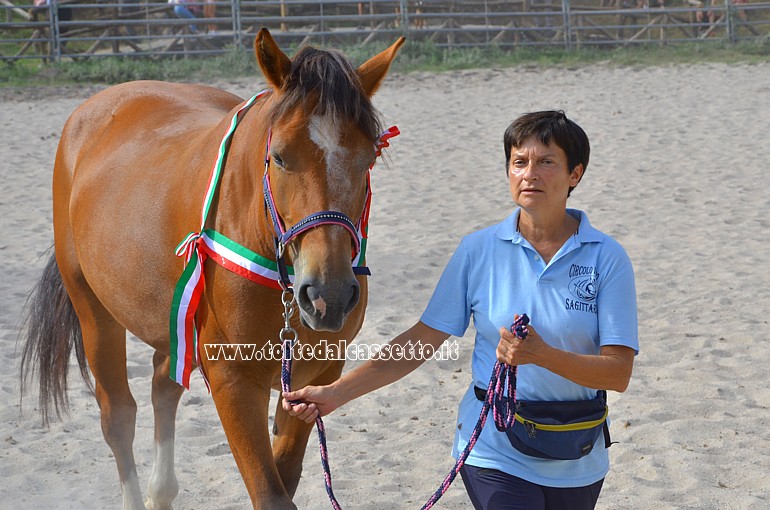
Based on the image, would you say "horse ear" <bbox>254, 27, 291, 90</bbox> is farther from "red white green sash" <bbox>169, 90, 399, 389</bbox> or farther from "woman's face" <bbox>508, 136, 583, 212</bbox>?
"woman's face" <bbox>508, 136, 583, 212</bbox>

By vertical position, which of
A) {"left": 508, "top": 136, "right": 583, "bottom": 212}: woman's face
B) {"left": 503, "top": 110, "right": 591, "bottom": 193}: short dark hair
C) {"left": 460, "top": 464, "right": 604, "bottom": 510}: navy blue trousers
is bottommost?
{"left": 460, "top": 464, "right": 604, "bottom": 510}: navy blue trousers

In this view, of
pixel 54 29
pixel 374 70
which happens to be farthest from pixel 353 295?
pixel 54 29

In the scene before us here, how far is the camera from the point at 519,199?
6.97ft

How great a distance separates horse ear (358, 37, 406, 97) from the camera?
93.7 inches

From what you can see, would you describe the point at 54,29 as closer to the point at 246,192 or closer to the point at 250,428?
the point at 246,192

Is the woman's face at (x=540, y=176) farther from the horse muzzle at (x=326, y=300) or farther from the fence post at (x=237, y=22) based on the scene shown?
the fence post at (x=237, y=22)

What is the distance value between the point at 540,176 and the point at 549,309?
32cm

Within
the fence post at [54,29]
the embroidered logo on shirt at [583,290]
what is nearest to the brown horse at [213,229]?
the embroidered logo on shirt at [583,290]

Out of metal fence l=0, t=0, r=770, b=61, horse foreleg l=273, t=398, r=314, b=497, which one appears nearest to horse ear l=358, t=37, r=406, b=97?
horse foreleg l=273, t=398, r=314, b=497

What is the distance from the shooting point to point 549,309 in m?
2.10

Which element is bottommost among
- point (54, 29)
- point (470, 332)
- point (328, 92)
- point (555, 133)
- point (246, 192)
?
point (470, 332)

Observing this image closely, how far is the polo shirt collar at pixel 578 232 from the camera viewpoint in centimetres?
213

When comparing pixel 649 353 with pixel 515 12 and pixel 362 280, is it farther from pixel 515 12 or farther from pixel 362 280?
pixel 515 12

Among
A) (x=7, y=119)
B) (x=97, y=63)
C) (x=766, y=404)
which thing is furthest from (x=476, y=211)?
(x=97, y=63)
